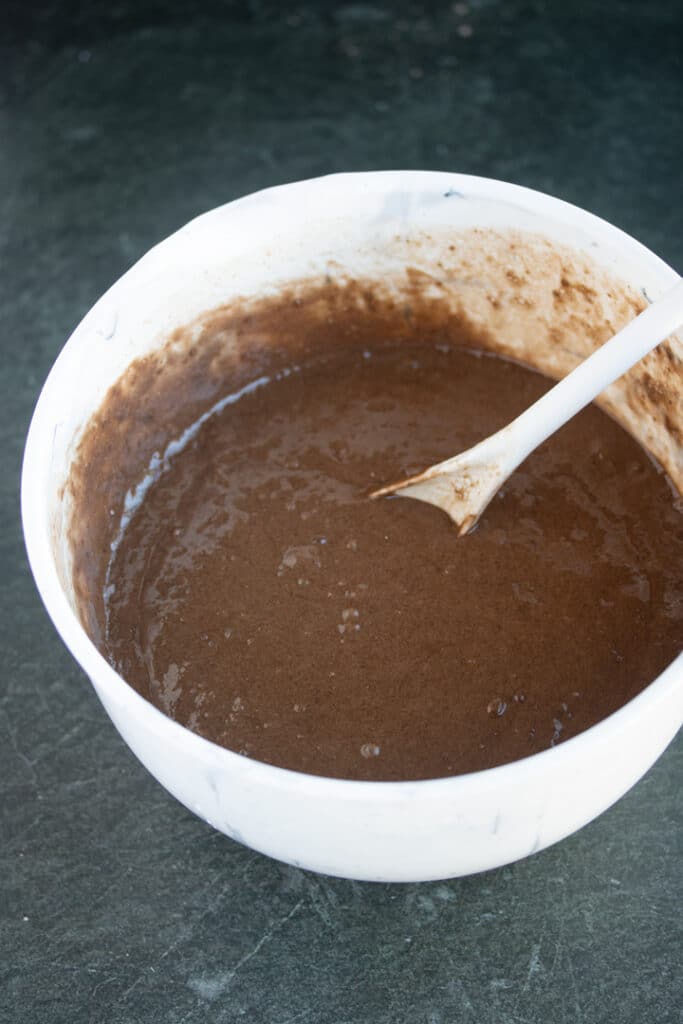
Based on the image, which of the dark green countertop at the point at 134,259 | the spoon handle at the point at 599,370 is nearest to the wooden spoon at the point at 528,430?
the spoon handle at the point at 599,370

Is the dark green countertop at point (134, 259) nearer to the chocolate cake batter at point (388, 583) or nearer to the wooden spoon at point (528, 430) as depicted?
the chocolate cake batter at point (388, 583)

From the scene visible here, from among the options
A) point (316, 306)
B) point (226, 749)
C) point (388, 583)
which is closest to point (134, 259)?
point (316, 306)

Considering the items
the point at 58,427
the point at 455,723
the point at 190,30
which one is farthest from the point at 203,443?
the point at 190,30

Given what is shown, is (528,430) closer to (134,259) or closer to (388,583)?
(388,583)

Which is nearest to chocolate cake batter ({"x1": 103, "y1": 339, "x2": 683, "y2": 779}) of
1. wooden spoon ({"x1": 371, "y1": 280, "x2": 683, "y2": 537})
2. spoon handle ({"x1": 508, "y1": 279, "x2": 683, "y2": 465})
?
wooden spoon ({"x1": 371, "y1": 280, "x2": 683, "y2": 537})

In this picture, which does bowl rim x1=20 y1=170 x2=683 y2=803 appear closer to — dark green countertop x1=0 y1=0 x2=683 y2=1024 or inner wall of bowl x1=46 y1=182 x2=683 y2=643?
inner wall of bowl x1=46 y1=182 x2=683 y2=643

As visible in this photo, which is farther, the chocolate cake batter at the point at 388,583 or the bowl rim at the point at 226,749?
the chocolate cake batter at the point at 388,583
